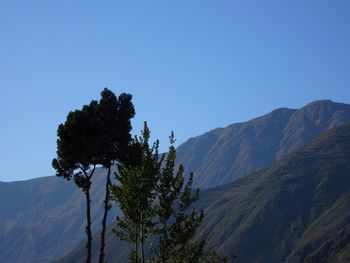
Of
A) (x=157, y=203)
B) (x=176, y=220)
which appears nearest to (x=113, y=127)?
(x=157, y=203)

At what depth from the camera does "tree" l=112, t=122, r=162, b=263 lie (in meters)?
43.2

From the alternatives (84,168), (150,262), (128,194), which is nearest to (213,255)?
(150,262)

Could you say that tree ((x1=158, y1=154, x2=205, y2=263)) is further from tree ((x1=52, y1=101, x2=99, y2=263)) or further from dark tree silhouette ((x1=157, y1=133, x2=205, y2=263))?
tree ((x1=52, y1=101, x2=99, y2=263))

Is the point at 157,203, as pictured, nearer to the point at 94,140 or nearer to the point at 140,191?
the point at 140,191

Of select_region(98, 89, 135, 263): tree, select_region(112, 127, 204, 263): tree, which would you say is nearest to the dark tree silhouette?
select_region(112, 127, 204, 263): tree

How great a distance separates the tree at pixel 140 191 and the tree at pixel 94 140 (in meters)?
1.14

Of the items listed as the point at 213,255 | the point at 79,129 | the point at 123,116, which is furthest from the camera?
the point at 213,255

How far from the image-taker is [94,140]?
136 ft

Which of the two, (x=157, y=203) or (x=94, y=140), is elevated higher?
(x=94, y=140)

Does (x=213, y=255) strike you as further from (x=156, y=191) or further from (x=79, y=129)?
(x=79, y=129)

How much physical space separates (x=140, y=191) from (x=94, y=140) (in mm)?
5171

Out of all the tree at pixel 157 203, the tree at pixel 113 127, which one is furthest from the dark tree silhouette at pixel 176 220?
the tree at pixel 113 127

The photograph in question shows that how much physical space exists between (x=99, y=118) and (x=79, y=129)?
2064 mm

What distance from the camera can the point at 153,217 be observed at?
44094 mm
